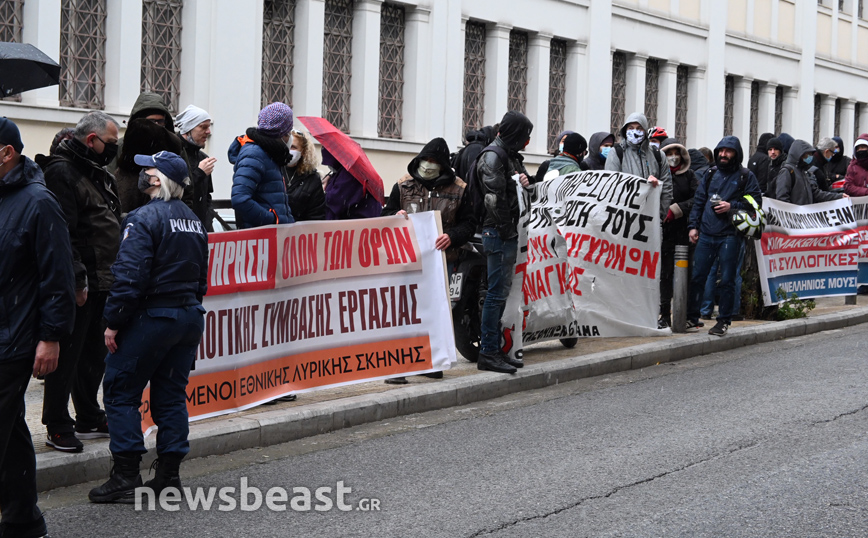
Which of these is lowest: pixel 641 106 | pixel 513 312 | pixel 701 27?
pixel 513 312

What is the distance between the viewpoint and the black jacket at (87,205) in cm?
609

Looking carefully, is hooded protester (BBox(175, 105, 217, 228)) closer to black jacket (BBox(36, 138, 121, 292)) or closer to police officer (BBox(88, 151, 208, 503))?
black jacket (BBox(36, 138, 121, 292))

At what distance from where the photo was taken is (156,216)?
5484 millimetres

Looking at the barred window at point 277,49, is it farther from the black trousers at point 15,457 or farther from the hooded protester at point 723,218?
the black trousers at point 15,457

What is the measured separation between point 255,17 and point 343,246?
10960 millimetres

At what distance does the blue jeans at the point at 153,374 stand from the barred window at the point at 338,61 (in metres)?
14.2

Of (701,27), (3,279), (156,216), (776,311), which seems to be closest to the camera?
(3,279)

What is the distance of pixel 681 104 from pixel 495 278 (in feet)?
69.0

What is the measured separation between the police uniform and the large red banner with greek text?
80 centimetres

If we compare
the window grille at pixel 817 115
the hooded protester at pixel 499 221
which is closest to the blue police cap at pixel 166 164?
the hooded protester at pixel 499 221

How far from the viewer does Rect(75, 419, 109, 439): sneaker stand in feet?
21.4

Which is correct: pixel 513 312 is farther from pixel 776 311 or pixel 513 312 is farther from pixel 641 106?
pixel 641 106

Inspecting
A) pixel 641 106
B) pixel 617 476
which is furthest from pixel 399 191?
pixel 641 106

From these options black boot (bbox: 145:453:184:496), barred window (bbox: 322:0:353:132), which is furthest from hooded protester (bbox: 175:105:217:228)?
barred window (bbox: 322:0:353:132)
